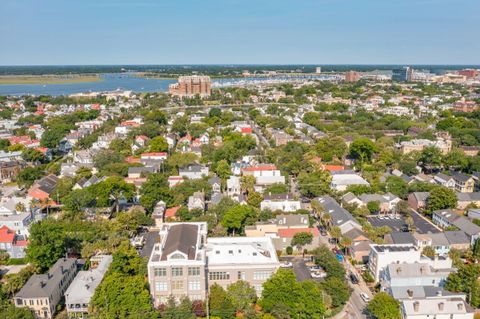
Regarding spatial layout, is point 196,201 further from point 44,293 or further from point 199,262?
point 44,293

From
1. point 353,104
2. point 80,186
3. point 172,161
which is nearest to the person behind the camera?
point 80,186

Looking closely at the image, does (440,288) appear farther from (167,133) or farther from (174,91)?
(174,91)

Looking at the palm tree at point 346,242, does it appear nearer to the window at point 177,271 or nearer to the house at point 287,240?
the house at point 287,240

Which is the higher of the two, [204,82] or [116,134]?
[204,82]

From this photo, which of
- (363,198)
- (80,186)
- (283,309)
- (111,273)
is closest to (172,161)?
(80,186)

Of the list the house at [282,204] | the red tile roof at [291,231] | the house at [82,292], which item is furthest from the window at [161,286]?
the house at [282,204]

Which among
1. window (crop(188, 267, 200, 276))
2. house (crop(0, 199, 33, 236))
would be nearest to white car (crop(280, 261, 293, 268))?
window (crop(188, 267, 200, 276))
